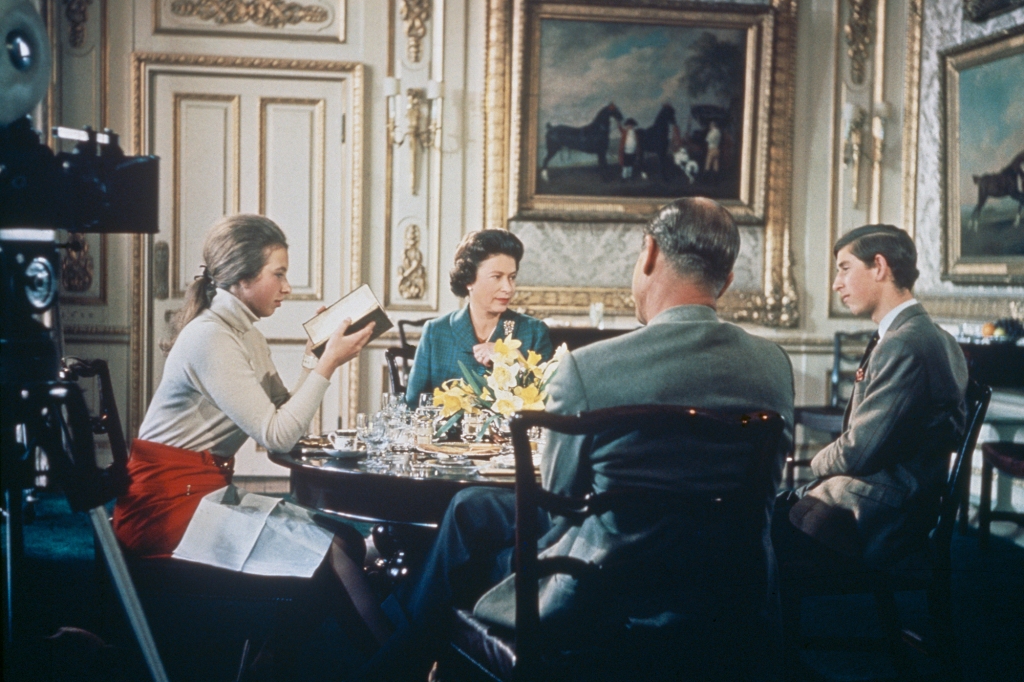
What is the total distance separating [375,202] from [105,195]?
12.2 ft

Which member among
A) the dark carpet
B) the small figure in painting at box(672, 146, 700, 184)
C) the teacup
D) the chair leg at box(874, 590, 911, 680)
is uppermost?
the small figure in painting at box(672, 146, 700, 184)

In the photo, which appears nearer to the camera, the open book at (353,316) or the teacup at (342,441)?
the teacup at (342,441)

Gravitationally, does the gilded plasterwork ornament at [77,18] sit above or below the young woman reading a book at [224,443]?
above

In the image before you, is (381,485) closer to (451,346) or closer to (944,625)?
(451,346)

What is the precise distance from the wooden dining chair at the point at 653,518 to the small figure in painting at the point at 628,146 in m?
4.13

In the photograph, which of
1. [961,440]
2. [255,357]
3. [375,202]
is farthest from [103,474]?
[375,202]

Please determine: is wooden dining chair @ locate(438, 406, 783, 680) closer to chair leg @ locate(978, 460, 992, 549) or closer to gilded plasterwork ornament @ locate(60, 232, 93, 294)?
chair leg @ locate(978, 460, 992, 549)

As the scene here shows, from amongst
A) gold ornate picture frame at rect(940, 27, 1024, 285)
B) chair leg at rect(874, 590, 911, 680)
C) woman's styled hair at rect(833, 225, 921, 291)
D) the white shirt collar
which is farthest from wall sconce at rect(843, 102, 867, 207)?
chair leg at rect(874, 590, 911, 680)

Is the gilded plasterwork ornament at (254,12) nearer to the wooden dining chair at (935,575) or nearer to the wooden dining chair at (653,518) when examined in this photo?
the wooden dining chair at (935,575)

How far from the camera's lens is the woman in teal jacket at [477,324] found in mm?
Answer: 3275

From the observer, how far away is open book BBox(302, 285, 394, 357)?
251cm

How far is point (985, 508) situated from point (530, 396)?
9.42 ft

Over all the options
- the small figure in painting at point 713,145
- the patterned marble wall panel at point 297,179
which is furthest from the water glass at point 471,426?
the small figure in painting at point 713,145

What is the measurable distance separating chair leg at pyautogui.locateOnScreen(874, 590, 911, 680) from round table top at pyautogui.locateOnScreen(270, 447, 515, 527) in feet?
3.48
